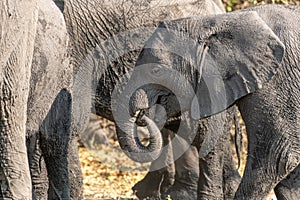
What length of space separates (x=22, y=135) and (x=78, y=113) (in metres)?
2.52

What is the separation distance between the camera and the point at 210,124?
806 cm

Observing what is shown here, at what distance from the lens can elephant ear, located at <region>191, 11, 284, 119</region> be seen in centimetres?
715

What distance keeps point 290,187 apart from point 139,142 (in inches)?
43.4

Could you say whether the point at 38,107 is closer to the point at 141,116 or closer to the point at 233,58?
the point at 141,116

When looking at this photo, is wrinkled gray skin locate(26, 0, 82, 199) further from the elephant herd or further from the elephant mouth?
the elephant mouth

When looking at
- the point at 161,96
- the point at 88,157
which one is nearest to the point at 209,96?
the point at 161,96

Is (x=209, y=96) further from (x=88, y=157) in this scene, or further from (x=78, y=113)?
(x=88, y=157)

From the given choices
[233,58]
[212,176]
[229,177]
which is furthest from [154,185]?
[233,58]

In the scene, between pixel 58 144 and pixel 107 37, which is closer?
pixel 58 144

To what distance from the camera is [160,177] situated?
9.21m

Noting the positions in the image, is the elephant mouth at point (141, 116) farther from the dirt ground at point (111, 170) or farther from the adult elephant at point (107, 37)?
the dirt ground at point (111, 170)

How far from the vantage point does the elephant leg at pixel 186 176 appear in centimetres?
888

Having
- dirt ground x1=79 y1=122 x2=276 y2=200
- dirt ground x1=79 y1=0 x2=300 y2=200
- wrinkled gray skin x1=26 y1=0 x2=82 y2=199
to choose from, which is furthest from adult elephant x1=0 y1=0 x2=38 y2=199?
dirt ground x1=79 y1=0 x2=300 y2=200

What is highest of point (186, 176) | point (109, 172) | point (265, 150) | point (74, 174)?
point (265, 150)
